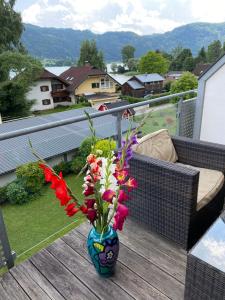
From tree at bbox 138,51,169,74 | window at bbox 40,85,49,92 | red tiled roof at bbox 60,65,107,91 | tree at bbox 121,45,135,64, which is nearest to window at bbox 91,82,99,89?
red tiled roof at bbox 60,65,107,91

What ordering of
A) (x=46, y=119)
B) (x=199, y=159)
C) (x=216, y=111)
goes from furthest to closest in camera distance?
(x=46, y=119)
(x=216, y=111)
(x=199, y=159)

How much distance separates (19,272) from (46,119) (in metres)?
13.5

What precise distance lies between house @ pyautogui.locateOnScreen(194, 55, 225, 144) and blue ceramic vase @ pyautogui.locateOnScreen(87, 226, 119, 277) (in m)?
2.56

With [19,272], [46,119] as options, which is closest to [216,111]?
[19,272]

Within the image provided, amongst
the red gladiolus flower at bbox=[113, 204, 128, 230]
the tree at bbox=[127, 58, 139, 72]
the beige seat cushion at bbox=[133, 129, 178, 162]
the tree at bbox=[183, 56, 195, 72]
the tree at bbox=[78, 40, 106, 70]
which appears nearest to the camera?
the red gladiolus flower at bbox=[113, 204, 128, 230]

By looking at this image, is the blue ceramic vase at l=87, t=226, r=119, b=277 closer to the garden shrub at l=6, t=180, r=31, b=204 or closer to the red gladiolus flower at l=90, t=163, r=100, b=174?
the red gladiolus flower at l=90, t=163, r=100, b=174

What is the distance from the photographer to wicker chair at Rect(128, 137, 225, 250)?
1.63 meters

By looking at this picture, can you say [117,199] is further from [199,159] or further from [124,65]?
[124,65]

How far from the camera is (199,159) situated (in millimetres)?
2318

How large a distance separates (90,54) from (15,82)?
21.1m

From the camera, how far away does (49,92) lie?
1105 inches

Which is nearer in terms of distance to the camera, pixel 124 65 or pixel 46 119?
pixel 46 119

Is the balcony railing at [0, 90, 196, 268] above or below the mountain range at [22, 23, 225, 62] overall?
below

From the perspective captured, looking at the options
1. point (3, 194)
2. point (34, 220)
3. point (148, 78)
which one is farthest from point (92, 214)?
point (148, 78)
